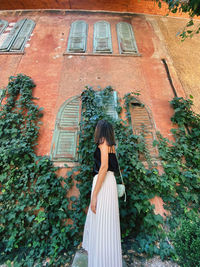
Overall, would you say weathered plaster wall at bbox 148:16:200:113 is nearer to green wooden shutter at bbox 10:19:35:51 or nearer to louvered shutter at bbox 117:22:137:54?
louvered shutter at bbox 117:22:137:54

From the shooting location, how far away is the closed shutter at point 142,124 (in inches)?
149

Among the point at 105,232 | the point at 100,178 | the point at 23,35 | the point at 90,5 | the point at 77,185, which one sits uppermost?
the point at 90,5

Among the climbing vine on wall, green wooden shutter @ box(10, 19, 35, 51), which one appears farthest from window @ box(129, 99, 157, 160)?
green wooden shutter @ box(10, 19, 35, 51)

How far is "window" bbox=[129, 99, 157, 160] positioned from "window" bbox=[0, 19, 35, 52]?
4290 mm

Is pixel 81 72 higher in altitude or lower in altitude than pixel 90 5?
lower

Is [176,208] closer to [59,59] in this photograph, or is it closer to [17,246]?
[17,246]

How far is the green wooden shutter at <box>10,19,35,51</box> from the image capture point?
16.8 ft

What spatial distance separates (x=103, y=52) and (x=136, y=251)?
5456 millimetres

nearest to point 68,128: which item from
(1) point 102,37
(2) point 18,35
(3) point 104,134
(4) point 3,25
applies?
(3) point 104,134

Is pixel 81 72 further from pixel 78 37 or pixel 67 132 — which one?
pixel 67 132

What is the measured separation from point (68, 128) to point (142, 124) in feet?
6.47

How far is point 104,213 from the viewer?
1.82 meters

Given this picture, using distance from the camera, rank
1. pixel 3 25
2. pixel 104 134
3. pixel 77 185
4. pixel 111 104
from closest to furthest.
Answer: pixel 104 134
pixel 77 185
pixel 111 104
pixel 3 25

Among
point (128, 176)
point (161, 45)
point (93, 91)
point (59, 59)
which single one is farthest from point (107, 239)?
point (161, 45)
